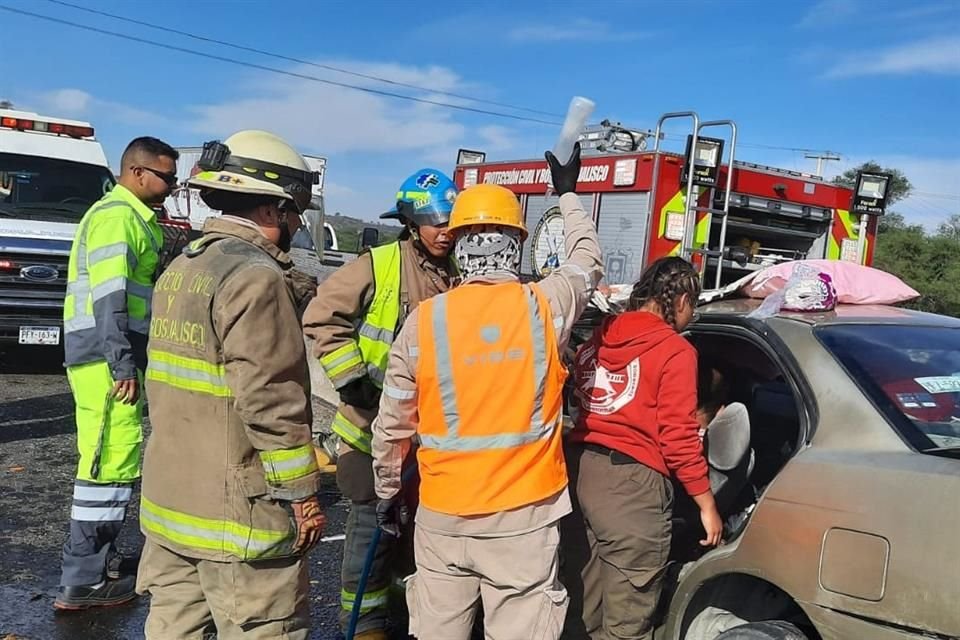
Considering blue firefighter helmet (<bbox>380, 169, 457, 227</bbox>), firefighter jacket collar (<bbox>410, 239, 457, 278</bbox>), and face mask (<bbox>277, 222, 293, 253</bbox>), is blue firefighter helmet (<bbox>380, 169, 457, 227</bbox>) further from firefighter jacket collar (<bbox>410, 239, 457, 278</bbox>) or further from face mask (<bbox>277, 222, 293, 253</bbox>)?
face mask (<bbox>277, 222, 293, 253</bbox>)

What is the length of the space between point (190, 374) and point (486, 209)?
1.00m

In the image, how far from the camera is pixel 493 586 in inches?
101

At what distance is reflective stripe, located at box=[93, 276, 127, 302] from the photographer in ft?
13.0

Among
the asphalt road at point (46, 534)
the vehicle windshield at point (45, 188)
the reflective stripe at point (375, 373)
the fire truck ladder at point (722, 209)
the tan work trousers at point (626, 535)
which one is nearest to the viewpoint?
the tan work trousers at point (626, 535)

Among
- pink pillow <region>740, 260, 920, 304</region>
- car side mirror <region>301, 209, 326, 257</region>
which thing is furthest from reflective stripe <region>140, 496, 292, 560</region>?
car side mirror <region>301, 209, 326, 257</region>

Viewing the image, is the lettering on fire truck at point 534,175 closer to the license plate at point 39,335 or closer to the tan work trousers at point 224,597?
the license plate at point 39,335

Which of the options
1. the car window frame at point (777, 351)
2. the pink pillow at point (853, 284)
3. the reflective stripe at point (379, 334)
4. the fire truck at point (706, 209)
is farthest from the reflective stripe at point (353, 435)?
the fire truck at point (706, 209)

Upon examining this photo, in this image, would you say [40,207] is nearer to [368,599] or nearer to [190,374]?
[368,599]

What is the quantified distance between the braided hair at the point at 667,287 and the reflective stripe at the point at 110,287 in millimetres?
2299

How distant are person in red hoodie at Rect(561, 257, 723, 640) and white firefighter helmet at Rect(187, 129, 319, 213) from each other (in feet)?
3.97

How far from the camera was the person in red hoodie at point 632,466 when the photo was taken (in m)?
2.91

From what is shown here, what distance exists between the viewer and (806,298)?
3.26 m

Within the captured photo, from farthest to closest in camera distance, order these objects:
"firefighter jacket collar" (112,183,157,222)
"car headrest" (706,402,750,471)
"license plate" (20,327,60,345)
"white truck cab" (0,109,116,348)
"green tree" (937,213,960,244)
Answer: "green tree" (937,213,960,244), "white truck cab" (0,109,116,348), "license plate" (20,327,60,345), "firefighter jacket collar" (112,183,157,222), "car headrest" (706,402,750,471)

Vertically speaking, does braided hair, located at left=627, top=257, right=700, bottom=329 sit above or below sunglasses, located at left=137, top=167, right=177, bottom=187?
below
